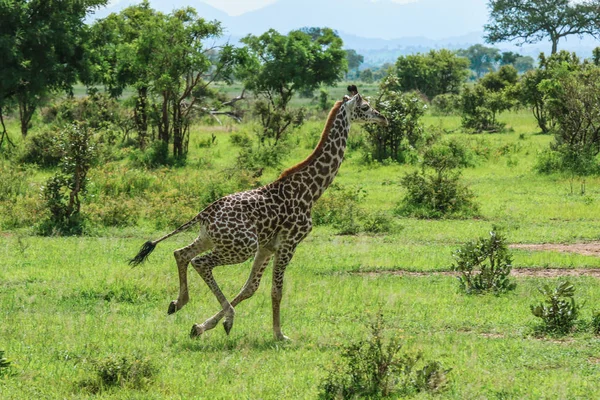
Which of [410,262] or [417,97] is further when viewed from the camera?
[417,97]

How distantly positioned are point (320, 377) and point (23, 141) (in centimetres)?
2113

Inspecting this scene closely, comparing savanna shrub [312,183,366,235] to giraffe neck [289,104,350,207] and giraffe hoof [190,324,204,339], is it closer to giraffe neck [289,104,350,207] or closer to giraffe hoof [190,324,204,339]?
giraffe neck [289,104,350,207]

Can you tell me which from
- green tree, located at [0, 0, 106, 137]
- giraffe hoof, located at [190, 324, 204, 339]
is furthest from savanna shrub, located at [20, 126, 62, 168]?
giraffe hoof, located at [190, 324, 204, 339]

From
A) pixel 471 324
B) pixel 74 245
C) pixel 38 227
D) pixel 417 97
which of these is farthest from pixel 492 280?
pixel 417 97

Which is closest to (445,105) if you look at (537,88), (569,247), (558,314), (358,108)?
(537,88)

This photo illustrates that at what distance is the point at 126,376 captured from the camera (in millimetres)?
7273

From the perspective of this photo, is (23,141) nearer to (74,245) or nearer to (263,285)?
(74,245)

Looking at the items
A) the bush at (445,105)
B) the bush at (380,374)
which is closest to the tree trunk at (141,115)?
the bush at (445,105)

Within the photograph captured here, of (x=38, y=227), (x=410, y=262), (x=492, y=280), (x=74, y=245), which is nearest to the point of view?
(x=492, y=280)

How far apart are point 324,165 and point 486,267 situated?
12.3 ft

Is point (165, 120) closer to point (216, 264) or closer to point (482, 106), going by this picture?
point (482, 106)

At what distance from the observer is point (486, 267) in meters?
12.1

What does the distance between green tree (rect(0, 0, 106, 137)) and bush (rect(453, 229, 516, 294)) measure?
58.9 feet

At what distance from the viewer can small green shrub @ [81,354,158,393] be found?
7.20 metres
